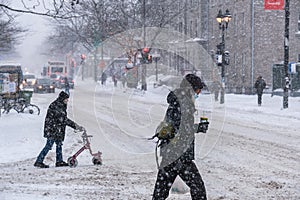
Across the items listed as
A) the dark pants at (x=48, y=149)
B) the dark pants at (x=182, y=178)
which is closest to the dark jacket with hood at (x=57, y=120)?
the dark pants at (x=48, y=149)

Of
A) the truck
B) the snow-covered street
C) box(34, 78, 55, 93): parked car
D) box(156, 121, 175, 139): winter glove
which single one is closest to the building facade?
box(34, 78, 55, 93): parked car

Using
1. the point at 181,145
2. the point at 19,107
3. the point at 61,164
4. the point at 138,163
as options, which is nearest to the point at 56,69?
the point at 19,107

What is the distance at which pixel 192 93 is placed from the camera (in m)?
6.76

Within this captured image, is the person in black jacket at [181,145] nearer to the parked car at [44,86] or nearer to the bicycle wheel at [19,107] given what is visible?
the bicycle wheel at [19,107]

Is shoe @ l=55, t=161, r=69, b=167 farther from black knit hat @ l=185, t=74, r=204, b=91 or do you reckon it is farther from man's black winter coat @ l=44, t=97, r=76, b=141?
black knit hat @ l=185, t=74, r=204, b=91

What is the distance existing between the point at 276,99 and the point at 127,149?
20761mm

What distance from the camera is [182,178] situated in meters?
6.70

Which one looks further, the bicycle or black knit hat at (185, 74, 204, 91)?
the bicycle

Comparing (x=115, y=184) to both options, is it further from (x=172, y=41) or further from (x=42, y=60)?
(x=42, y=60)

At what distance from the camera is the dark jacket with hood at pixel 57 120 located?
1112 centimetres

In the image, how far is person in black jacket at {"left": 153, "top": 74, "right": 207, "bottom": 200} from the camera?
6.61 metres

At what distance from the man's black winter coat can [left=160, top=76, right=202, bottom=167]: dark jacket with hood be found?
476 centimetres

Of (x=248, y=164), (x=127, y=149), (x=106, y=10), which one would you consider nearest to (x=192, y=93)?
(x=248, y=164)

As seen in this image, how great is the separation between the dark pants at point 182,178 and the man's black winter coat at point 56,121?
4.69m
